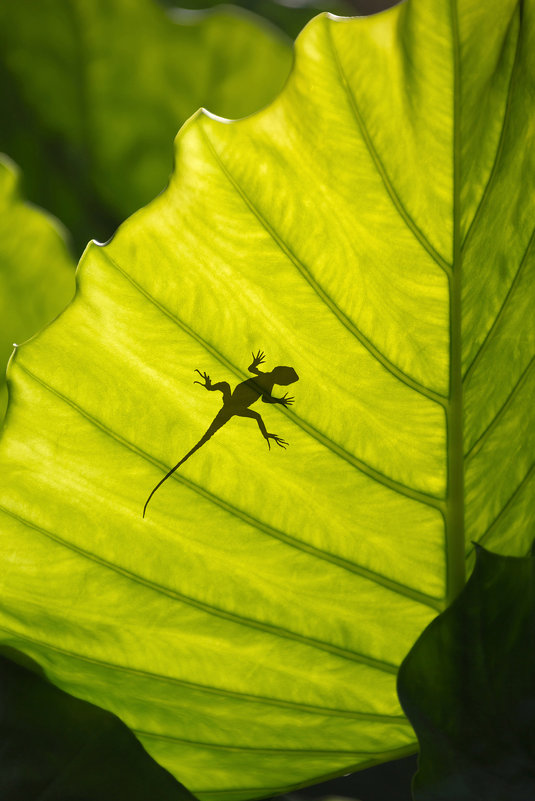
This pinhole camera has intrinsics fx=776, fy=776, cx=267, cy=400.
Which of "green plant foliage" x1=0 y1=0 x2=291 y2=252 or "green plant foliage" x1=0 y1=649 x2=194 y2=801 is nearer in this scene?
"green plant foliage" x1=0 y1=649 x2=194 y2=801

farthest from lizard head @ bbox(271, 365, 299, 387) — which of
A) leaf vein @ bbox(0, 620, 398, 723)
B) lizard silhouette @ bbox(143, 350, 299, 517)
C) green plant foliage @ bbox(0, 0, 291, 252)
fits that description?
green plant foliage @ bbox(0, 0, 291, 252)

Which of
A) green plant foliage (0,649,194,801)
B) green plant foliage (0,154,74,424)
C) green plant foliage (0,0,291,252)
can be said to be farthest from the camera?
green plant foliage (0,0,291,252)

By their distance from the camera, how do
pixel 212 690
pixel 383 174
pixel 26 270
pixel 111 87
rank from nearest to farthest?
1. pixel 383 174
2. pixel 212 690
3. pixel 26 270
4. pixel 111 87

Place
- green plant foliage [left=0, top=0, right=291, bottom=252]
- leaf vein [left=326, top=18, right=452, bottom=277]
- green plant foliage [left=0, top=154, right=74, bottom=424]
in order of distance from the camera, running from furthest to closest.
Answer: green plant foliage [left=0, top=0, right=291, bottom=252] < green plant foliage [left=0, top=154, right=74, bottom=424] < leaf vein [left=326, top=18, right=452, bottom=277]

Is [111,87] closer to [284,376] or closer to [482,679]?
[284,376]

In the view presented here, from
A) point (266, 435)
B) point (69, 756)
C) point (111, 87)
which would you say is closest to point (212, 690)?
point (69, 756)

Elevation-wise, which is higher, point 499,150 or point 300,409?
point 499,150

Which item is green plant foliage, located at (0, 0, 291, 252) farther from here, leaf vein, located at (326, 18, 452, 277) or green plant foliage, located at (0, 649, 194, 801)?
green plant foliage, located at (0, 649, 194, 801)

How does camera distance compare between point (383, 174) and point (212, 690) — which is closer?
point (383, 174)
